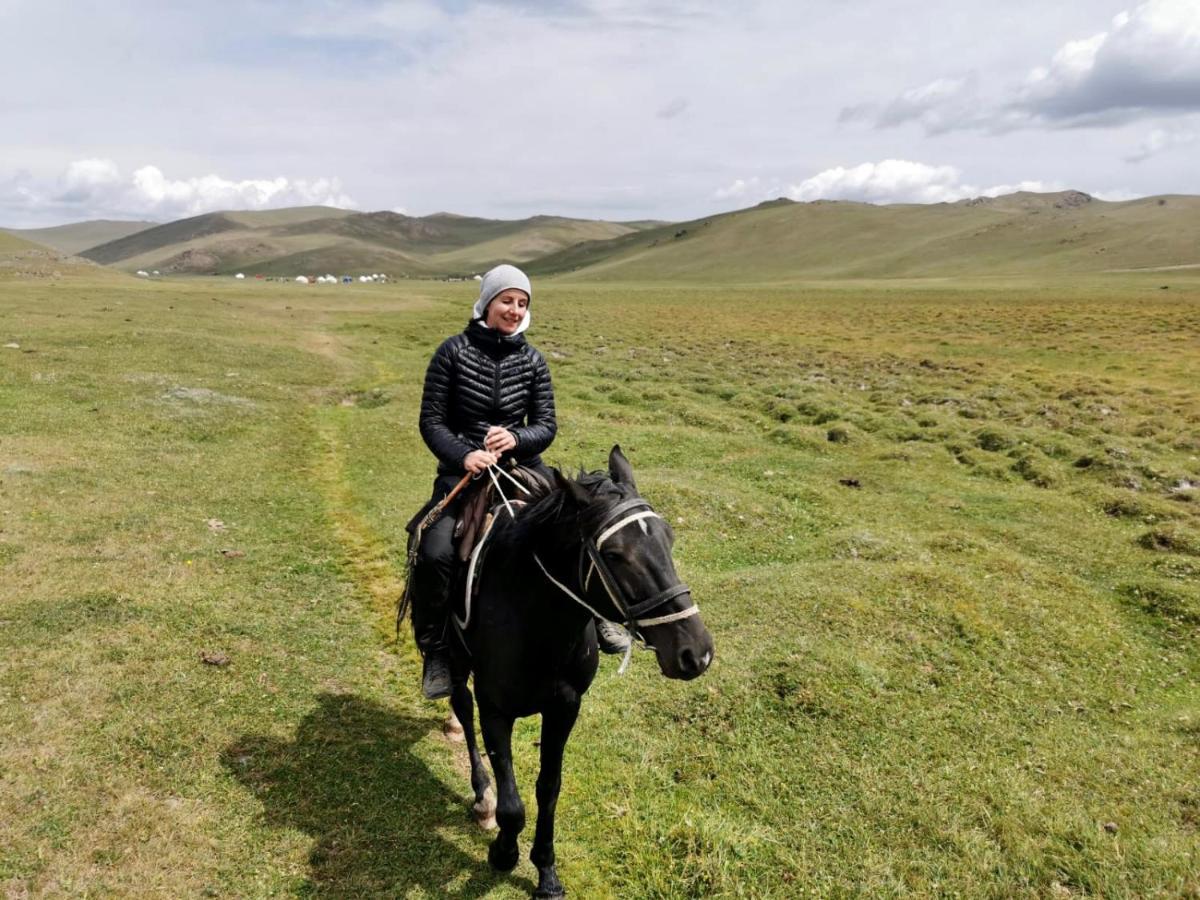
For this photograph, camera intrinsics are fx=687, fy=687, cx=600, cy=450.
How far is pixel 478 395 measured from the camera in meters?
6.82

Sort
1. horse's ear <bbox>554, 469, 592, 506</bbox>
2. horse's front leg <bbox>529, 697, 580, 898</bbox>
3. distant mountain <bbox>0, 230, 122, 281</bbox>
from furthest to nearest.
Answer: distant mountain <bbox>0, 230, 122, 281</bbox> < horse's front leg <bbox>529, 697, 580, 898</bbox> < horse's ear <bbox>554, 469, 592, 506</bbox>

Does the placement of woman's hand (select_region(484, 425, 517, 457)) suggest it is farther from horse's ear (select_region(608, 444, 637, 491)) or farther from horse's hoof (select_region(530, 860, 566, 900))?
horse's hoof (select_region(530, 860, 566, 900))

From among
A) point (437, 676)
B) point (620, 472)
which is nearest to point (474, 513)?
point (437, 676)

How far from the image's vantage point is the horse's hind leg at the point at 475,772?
6.94m

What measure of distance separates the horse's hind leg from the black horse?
22 mm

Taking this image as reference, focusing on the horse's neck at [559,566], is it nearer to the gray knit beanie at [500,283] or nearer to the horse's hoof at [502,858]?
the gray knit beanie at [500,283]

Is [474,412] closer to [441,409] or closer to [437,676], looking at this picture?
[441,409]

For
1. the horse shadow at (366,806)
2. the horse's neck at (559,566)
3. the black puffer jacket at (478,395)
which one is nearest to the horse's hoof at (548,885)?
the horse shadow at (366,806)

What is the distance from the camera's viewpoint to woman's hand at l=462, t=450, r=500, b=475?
6.27 meters

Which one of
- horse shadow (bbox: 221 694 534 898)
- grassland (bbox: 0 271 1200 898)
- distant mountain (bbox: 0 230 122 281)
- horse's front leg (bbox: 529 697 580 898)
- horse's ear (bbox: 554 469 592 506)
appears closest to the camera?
horse's ear (bbox: 554 469 592 506)

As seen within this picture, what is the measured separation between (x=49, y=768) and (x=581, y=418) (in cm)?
2040

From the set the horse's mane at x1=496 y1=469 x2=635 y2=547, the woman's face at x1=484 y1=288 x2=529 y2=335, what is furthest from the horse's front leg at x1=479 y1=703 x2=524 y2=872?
the woman's face at x1=484 y1=288 x2=529 y2=335

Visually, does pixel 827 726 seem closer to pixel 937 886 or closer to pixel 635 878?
pixel 937 886

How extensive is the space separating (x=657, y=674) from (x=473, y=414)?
4953mm
